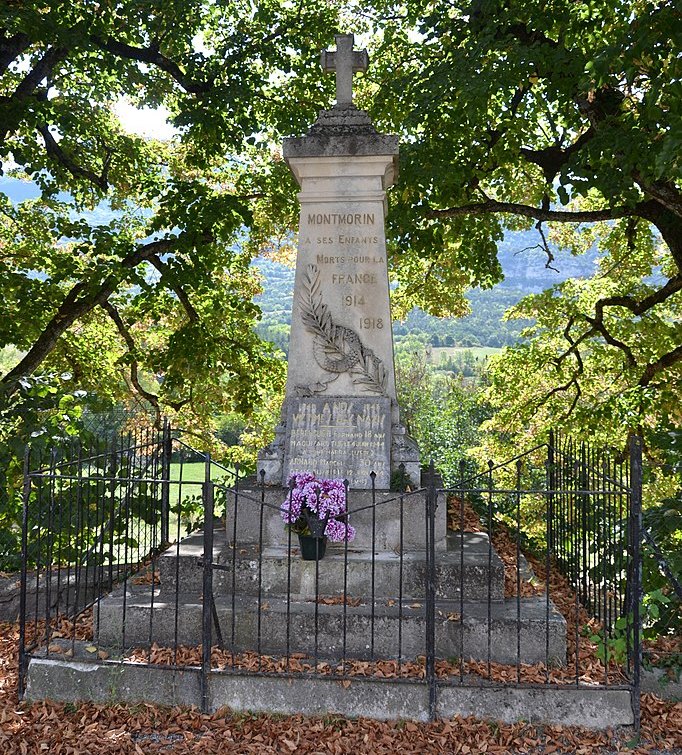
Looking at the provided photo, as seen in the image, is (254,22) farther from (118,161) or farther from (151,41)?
(118,161)

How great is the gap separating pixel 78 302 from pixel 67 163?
227cm

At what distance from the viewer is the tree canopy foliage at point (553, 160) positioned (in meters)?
8.21

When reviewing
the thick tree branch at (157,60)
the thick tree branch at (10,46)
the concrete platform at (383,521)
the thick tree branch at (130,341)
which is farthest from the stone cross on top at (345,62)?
the thick tree branch at (130,341)

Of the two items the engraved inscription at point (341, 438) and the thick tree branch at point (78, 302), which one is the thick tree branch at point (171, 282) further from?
the engraved inscription at point (341, 438)

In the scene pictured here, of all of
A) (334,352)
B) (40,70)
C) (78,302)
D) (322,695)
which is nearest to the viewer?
(322,695)

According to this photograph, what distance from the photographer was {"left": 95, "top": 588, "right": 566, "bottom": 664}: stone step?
5391 mm

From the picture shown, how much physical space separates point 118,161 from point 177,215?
6.14 feet

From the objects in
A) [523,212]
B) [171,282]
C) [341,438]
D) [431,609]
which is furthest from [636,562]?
[171,282]

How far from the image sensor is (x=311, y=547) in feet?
19.1

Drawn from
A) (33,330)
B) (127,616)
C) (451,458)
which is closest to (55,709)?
(127,616)

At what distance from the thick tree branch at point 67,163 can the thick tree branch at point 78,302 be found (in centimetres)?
124

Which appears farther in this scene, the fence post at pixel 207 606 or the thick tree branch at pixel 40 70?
the thick tree branch at pixel 40 70

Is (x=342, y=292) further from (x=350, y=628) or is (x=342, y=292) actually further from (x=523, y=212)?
(x=523, y=212)

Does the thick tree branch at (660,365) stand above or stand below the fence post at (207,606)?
above
